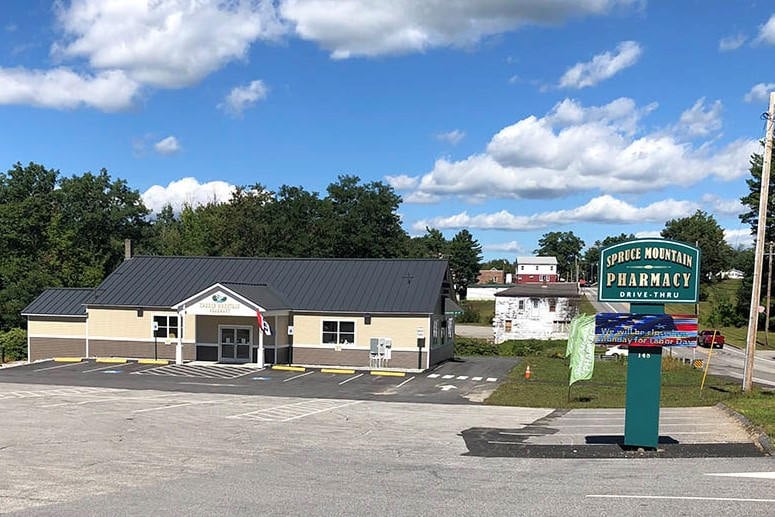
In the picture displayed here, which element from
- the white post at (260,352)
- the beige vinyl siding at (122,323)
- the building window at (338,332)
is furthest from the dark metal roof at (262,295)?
the beige vinyl siding at (122,323)

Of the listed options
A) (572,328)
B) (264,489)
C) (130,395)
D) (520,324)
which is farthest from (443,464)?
(520,324)

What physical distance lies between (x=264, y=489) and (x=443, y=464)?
3389mm

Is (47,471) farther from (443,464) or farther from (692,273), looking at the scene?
(692,273)

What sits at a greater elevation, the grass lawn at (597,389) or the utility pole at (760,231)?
the utility pole at (760,231)

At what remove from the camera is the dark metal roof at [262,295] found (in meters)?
35.9

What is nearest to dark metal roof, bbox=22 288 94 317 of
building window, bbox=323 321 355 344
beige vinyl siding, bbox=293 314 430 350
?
beige vinyl siding, bbox=293 314 430 350

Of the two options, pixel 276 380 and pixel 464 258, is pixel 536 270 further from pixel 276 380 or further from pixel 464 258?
pixel 276 380

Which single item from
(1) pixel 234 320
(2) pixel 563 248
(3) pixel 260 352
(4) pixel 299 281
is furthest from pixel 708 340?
(2) pixel 563 248

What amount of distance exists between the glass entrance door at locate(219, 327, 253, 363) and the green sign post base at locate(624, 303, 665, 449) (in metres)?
27.1

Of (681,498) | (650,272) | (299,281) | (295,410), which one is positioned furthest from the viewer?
(299,281)

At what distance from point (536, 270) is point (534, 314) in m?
94.3

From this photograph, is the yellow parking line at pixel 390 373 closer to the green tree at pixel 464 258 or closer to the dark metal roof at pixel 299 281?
the dark metal roof at pixel 299 281

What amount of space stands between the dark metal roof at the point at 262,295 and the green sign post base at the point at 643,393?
80.9 feet

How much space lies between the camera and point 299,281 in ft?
131
